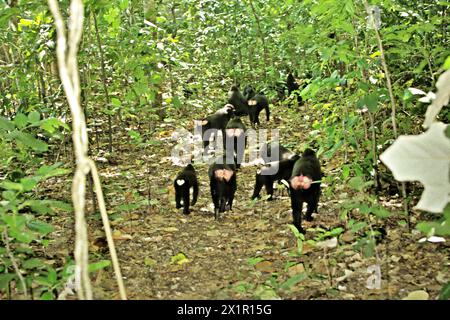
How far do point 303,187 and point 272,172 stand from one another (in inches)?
43.6

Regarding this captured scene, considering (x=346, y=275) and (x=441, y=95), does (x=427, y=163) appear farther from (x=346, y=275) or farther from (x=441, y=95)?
(x=346, y=275)

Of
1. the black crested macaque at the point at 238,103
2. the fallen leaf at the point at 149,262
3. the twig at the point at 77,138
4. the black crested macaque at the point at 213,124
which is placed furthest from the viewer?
the black crested macaque at the point at 238,103

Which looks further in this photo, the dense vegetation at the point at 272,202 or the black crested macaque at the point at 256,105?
the black crested macaque at the point at 256,105

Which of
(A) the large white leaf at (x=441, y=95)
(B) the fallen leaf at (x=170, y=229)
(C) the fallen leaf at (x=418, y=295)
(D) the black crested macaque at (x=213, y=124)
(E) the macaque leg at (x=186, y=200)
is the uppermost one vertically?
(D) the black crested macaque at (x=213, y=124)

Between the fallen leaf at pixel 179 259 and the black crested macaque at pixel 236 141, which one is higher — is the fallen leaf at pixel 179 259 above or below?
below

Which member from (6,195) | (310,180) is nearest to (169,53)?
(310,180)

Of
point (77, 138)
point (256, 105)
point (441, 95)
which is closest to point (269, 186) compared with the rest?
point (256, 105)

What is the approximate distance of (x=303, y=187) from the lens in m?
4.45

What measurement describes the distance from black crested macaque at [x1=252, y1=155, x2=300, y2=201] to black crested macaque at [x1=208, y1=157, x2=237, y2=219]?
13.8 inches

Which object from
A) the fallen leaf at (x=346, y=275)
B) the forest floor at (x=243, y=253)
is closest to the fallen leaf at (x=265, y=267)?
the forest floor at (x=243, y=253)

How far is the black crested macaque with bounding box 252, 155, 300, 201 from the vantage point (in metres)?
5.52

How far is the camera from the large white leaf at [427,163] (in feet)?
Answer: 3.59

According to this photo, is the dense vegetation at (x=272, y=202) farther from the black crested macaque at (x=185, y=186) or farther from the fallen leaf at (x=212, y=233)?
the black crested macaque at (x=185, y=186)

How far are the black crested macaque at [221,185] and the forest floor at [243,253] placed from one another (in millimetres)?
162
